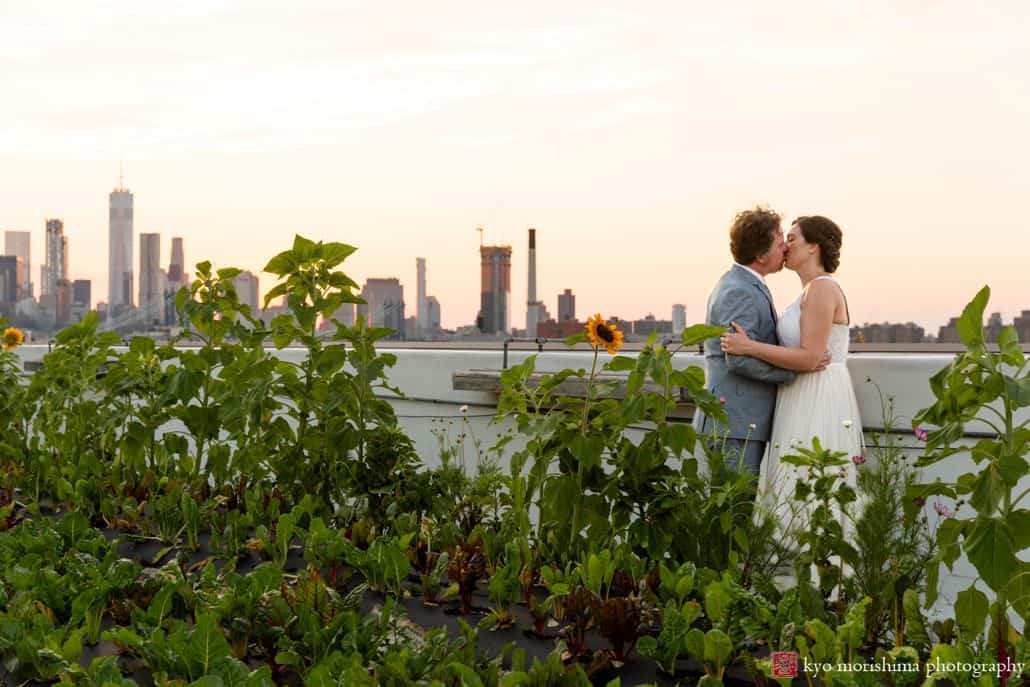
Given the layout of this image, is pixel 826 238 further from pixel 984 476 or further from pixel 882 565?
pixel 984 476

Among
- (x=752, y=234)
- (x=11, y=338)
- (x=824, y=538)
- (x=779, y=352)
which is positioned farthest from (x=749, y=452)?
(x=11, y=338)

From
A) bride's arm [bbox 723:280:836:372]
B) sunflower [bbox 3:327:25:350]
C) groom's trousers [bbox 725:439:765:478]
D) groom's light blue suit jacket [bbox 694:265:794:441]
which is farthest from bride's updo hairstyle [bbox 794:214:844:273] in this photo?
sunflower [bbox 3:327:25:350]

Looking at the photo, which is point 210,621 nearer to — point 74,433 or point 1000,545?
point 1000,545

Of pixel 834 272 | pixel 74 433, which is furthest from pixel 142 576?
pixel 834 272

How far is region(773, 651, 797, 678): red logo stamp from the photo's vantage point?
1953 mm

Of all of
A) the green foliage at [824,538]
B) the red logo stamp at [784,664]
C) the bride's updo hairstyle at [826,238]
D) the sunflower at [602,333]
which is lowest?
the red logo stamp at [784,664]

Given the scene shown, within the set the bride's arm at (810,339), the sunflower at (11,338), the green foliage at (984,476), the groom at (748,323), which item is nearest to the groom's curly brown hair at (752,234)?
the groom at (748,323)

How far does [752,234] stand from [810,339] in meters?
0.50

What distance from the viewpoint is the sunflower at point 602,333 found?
2.82 m

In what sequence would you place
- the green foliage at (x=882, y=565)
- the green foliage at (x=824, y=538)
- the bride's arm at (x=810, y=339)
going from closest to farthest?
1. the green foliage at (x=882, y=565)
2. the green foliage at (x=824, y=538)
3. the bride's arm at (x=810, y=339)

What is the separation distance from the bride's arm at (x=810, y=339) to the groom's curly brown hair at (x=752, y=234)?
0.28m

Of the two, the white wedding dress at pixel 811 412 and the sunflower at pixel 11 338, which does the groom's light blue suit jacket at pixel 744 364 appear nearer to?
the white wedding dress at pixel 811 412

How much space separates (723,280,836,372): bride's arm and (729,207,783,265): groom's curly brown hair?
0.90ft

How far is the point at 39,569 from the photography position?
2.87m
